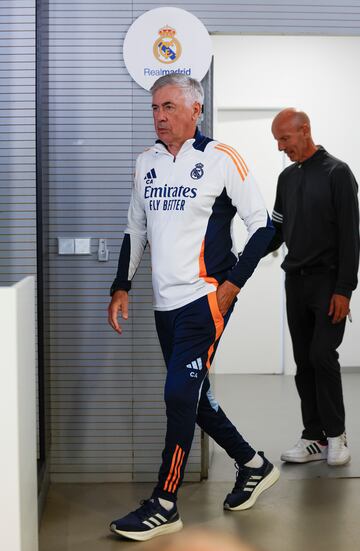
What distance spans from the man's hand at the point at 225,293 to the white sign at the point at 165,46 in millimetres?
1022

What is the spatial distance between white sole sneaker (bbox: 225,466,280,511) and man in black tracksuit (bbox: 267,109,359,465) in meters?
0.56

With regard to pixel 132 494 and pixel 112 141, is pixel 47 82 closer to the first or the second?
pixel 112 141

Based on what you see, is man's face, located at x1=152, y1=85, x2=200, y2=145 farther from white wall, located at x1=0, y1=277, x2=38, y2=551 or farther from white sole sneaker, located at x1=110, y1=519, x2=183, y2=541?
white sole sneaker, located at x1=110, y1=519, x2=183, y2=541

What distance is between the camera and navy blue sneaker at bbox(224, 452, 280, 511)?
3.23m

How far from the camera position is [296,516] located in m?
3.16

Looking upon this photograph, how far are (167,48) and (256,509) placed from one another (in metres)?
1.94

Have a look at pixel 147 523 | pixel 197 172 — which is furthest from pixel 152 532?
pixel 197 172

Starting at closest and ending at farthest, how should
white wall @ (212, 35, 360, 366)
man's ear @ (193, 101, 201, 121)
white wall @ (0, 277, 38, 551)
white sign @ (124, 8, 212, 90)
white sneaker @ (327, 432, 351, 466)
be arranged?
white wall @ (0, 277, 38, 551) < man's ear @ (193, 101, 201, 121) < white sign @ (124, 8, 212, 90) < white sneaker @ (327, 432, 351, 466) < white wall @ (212, 35, 360, 366)

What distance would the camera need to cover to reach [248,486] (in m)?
3.26

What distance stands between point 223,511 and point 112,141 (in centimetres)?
161

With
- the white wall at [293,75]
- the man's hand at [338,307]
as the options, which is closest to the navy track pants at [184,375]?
the man's hand at [338,307]

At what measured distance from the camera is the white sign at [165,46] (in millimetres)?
3469

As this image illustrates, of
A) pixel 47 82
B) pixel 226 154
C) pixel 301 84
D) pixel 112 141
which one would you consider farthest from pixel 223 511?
pixel 301 84

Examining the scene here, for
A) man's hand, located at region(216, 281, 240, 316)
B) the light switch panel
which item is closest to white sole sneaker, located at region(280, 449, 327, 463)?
man's hand, located at region(216, 281, 240, 316)
